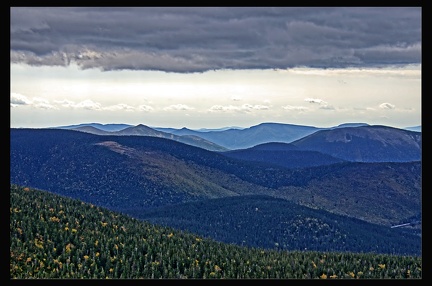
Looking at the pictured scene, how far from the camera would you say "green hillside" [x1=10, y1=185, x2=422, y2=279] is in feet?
174

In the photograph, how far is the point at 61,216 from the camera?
69.7 metres

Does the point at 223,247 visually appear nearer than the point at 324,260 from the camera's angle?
No

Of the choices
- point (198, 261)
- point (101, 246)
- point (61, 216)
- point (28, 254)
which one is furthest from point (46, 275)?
point (61, 216)

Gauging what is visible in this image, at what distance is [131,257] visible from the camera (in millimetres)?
57531

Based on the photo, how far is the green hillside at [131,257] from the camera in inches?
2083
